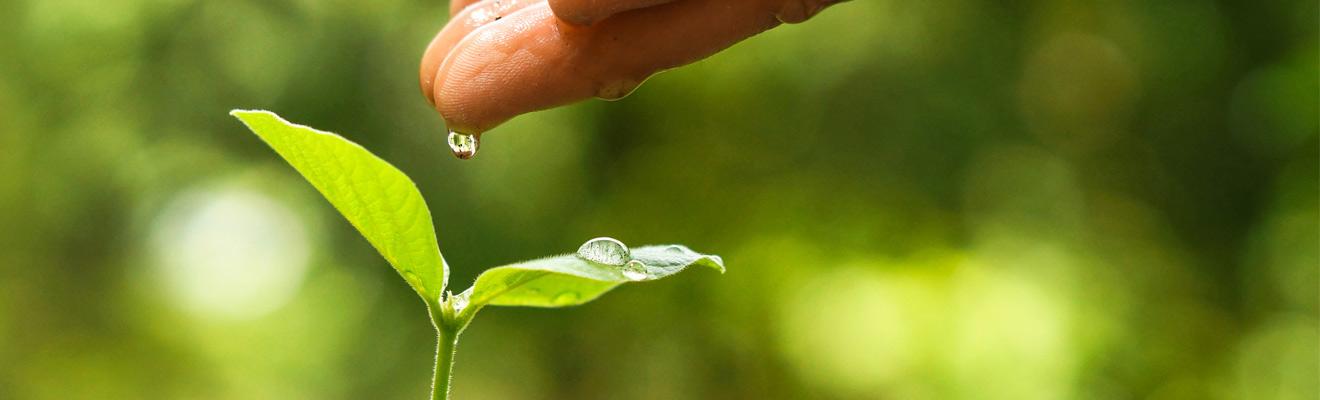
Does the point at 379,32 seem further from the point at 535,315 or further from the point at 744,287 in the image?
the point at 744,287

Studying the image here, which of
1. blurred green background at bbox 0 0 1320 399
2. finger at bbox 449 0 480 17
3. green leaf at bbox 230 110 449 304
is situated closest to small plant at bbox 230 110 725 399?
green leaf at bbox 230 110 449 304

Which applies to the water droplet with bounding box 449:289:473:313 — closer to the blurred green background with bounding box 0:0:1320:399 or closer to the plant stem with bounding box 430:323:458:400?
the plant stem with bounding box 430:323:458:400

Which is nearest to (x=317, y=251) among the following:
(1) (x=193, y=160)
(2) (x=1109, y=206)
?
(1) (x=193, y=160)

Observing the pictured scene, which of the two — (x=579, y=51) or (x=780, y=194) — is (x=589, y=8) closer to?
(x=579, y=51)

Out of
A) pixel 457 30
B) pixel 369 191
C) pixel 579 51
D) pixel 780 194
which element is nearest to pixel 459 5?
pixel 457 30

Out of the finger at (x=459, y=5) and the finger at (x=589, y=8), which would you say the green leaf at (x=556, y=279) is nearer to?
the finger at (x=589, y=8)

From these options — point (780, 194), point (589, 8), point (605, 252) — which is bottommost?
point (605, 252)
